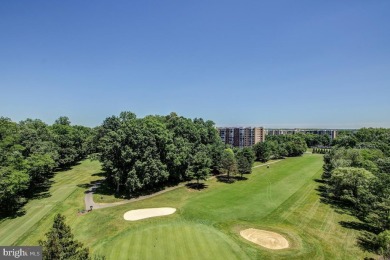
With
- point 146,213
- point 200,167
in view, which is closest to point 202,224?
point 146,213

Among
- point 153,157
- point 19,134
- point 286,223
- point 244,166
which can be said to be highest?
point 19,134

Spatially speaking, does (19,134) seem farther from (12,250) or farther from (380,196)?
(380,196)

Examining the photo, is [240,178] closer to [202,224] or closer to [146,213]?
[202,224]

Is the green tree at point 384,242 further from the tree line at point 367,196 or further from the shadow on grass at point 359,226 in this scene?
the shadow on grass at point 359,226

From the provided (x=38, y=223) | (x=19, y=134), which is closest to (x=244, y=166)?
(x=38, y=223)

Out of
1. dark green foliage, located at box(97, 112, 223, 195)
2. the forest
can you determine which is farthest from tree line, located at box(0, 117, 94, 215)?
dark green foliage, located at box(97, 112, 223, 195)

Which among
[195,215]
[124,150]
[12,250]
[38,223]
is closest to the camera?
[12,250]
